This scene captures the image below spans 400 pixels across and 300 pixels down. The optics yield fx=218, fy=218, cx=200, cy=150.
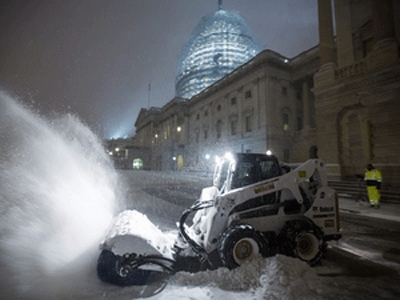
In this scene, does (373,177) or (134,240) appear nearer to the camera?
(134,240)

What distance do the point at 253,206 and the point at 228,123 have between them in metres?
37.2

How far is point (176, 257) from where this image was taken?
4.37m

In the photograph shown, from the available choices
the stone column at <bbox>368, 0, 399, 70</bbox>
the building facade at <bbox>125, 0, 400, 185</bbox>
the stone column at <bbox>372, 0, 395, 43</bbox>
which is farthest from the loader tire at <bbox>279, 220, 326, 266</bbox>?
the stone column at <bbox>372, 0, 395, 43</bbox>

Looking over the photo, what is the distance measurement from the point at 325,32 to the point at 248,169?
1870 centimetres

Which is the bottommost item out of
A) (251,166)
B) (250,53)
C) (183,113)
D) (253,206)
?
(253,206)

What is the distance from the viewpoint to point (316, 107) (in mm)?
17203

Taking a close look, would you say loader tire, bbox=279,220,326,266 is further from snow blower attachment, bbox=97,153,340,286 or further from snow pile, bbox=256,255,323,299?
snow pile, bbox=256,255,323,299

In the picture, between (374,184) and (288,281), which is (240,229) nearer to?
(288,281)

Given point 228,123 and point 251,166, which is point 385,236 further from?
point 228,123

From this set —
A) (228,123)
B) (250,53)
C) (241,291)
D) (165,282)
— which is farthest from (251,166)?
(250,53)

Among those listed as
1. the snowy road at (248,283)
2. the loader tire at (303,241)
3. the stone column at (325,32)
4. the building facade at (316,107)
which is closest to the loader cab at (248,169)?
the loader tire at (303,241)

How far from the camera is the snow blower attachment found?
12.3 feet

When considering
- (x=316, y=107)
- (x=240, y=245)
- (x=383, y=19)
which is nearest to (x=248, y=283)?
(x=240, y=245)

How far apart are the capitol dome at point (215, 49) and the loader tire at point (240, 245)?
6464 centimetres
